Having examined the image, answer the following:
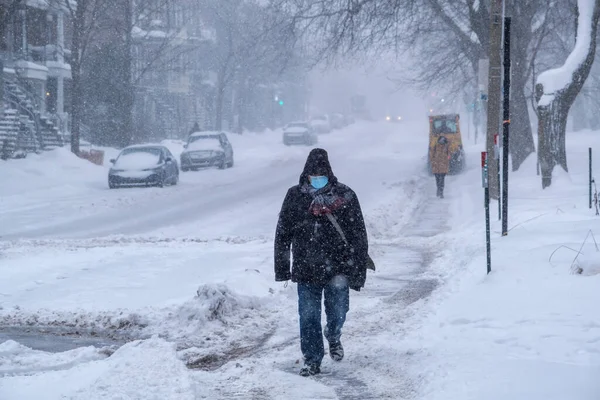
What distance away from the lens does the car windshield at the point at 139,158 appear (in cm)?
2792

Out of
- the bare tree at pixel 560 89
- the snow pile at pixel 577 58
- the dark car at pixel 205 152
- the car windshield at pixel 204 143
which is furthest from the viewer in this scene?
the car windshield at pixel 204 143

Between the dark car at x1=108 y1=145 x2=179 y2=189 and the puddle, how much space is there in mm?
19309

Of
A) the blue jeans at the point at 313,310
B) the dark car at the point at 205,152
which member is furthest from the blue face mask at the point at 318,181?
the dark car at the point at 205,152

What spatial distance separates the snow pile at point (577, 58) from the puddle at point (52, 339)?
49.6ft

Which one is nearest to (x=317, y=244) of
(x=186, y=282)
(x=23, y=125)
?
(x=186, y=282)

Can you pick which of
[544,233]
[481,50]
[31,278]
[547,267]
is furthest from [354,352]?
[481,50]

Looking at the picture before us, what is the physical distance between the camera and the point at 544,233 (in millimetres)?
12453

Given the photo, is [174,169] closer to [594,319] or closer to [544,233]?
[544,233]

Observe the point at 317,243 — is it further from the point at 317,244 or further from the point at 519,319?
the point at 519,319

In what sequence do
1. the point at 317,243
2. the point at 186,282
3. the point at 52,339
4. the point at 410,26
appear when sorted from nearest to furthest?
the point at 317,243
the point at 52,339
the point at 186,282
the point at 410,26

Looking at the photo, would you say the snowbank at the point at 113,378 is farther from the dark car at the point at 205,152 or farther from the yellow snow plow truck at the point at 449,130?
the dark car at the point at 205,152

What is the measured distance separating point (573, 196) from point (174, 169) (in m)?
14.8

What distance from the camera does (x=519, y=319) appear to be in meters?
7.57

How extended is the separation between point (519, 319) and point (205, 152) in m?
29.3
